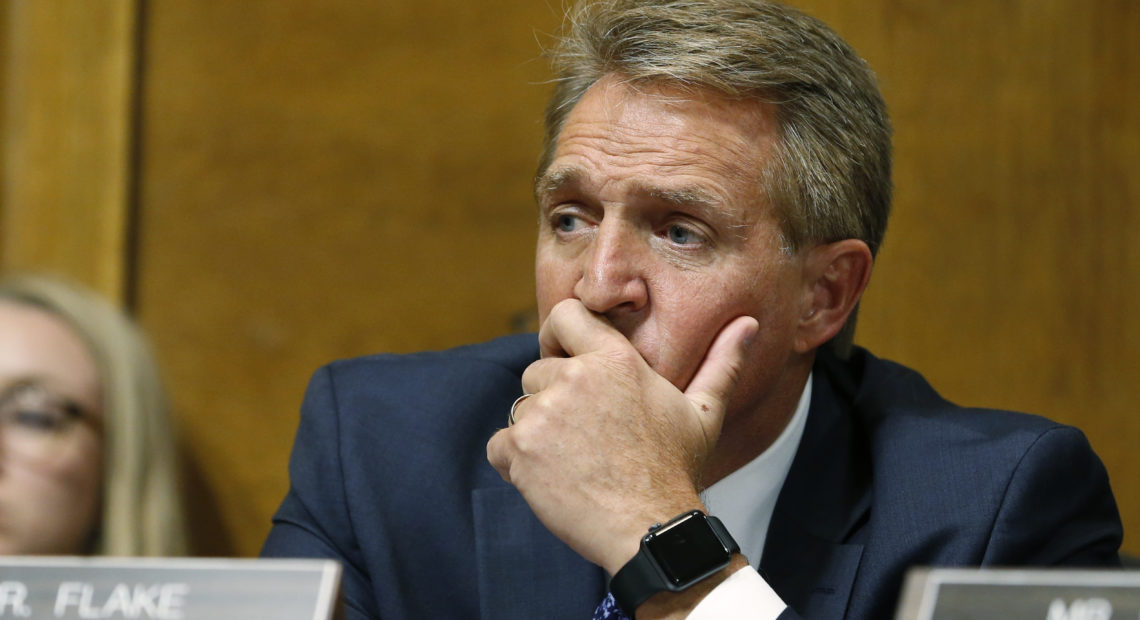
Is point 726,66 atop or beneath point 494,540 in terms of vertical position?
atop

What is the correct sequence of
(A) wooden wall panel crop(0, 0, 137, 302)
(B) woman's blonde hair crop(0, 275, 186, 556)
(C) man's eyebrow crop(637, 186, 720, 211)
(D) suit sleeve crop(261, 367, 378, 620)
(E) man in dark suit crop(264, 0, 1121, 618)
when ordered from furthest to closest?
(A) wooden wall panel crop(0, 0, 137, 302)
(B) woman's blonde hair crop(0, 275, 186, 556)
(D) suit sleeve crop(261, 367, 378, 620)
(C) man's eyebrow crop(637, 186, 720, 211)
(E) man in dark suit crop(264, 0, 1121, 618)

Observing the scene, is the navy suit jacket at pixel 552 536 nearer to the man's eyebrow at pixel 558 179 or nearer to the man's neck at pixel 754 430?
the man's neck at pixel 754 430

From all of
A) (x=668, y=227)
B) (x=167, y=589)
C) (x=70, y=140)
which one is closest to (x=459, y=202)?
(x=70, y=140)

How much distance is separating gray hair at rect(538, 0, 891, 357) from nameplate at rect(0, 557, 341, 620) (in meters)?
0.95

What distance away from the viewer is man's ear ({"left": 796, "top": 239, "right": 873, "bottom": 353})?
1.68 metres

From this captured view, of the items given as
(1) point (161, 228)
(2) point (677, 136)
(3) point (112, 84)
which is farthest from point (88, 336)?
(2) point (677, 136)

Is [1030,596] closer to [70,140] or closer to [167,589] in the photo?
[167,589]

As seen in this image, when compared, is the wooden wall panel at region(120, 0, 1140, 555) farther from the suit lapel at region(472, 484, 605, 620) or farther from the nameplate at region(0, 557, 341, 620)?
the nameplate at region(0, 557, 341, 620)

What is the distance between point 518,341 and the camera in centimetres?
189

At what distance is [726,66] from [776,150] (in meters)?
0.14

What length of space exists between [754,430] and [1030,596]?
96 cm

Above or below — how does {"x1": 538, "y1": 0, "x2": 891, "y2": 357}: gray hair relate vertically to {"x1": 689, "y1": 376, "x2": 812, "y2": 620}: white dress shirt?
above

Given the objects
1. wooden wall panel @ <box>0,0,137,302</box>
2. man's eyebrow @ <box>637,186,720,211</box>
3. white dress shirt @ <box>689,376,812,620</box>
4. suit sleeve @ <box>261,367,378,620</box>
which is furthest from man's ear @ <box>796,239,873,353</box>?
wooden wall panel @ <box>0,0,137,302</box>

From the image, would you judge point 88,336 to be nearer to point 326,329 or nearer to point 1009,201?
point 326,329
